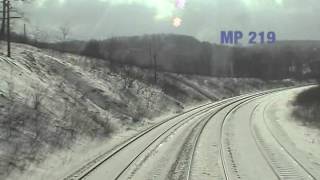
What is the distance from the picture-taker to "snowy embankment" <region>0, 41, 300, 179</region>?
18.1 meters

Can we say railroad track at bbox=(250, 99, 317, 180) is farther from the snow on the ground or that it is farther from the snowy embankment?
the snowy embankment

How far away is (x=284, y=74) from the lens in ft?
641

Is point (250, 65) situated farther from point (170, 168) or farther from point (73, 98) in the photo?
point (170, 168)

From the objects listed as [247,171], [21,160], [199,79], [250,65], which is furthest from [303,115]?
[250,65]

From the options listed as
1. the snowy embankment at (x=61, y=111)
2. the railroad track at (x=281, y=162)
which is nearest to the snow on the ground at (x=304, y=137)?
the railroad track at (x=281, y=162)

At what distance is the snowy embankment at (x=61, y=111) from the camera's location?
18.1 m

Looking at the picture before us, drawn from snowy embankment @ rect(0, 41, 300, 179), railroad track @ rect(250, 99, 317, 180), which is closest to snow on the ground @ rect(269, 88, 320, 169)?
railroad track @ rect(250, 99, 317, 180)

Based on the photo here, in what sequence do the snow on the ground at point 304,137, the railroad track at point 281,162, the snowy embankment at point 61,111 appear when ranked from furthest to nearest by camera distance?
the snow on the ground at point 304,137, the snowy embankment at point 61,111, the railroad track at point 281,162

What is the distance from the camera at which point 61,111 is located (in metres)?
27.2

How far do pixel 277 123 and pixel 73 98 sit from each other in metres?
13.7

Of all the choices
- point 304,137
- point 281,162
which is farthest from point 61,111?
point 281,162

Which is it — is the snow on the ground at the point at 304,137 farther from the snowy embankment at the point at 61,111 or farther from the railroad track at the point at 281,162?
the snowy embankment at the point at 61,111

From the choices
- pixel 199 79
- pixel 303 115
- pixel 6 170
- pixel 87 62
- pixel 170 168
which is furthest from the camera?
pixel 199 79

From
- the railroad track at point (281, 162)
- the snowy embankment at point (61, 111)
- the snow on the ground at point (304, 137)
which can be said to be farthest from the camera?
the snow on the ground at point (304, 137)
